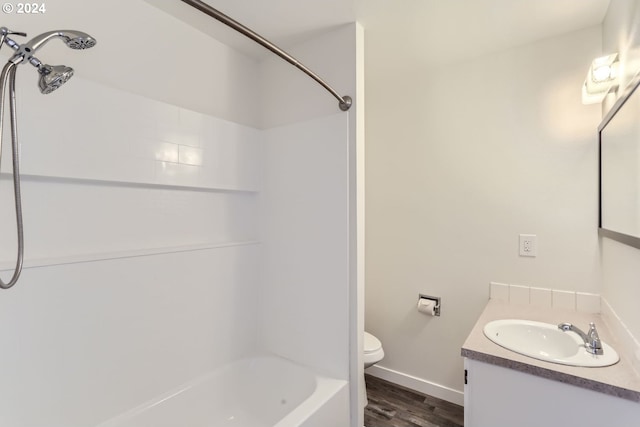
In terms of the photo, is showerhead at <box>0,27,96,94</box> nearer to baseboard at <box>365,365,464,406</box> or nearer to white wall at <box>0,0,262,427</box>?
white wall at <box>0,0,262,427</box>

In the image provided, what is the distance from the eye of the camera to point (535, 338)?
4.91 ft

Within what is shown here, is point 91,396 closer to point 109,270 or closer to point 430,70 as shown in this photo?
point 109,270

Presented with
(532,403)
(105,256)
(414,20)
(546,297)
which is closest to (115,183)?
(105,256)

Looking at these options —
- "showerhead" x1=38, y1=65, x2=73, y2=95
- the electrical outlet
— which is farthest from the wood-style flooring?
"showerhead" x1=38, y1=65, x2=73, y2=95

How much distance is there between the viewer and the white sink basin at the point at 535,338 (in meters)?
1.32

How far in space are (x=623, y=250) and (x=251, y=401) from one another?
2106mm

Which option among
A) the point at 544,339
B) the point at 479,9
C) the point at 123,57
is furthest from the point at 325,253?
the point at 479,9

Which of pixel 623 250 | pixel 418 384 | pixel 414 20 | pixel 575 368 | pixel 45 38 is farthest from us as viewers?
pixel 418 384

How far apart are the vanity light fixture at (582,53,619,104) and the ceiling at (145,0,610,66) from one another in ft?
1.09

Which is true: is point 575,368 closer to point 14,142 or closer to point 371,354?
point 371,354

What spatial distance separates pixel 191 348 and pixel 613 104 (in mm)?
2536

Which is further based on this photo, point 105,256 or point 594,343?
point 105,256

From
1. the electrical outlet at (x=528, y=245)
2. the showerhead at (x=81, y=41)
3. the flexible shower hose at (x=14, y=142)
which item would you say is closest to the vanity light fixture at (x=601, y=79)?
the electrical outlet at (x=528, y=245)

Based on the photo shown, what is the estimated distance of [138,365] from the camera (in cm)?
145
